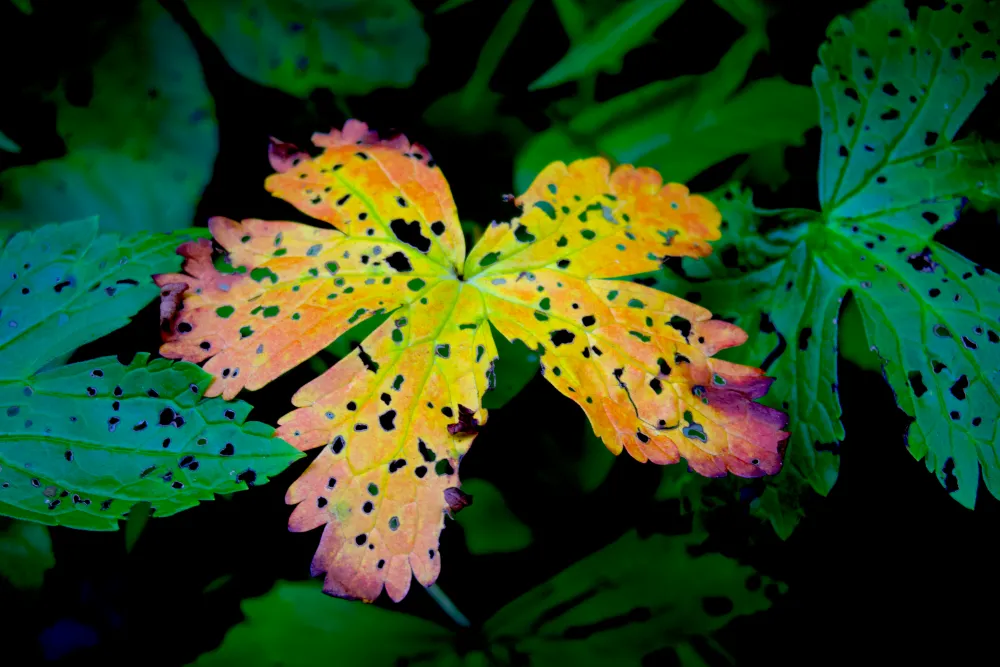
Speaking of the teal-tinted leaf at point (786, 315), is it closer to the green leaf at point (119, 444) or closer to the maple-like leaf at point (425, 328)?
the maple-like leaf at point (425, 328)

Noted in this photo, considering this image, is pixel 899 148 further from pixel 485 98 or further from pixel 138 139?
pixel 138 139

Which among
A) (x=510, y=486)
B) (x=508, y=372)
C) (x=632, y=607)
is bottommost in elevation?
(x=632, y=607)

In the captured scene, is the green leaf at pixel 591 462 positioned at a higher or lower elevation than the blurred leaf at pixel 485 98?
lower

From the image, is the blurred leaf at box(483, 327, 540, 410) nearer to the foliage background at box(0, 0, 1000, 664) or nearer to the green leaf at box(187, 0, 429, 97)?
the foliage background at box(0, 0, 1000, 664)

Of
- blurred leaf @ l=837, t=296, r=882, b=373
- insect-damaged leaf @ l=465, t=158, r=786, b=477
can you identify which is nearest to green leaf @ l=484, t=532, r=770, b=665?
insect-damaged leaf @ l=465, t=158, r=786, b=477

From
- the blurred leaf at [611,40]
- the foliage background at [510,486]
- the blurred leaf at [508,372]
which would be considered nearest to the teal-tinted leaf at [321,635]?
the foliage background at [510,486]

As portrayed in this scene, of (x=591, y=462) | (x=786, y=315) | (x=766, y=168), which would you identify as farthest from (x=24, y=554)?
(x=766, y=168)

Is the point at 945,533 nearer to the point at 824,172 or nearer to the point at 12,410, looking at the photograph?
the point at 824,172
